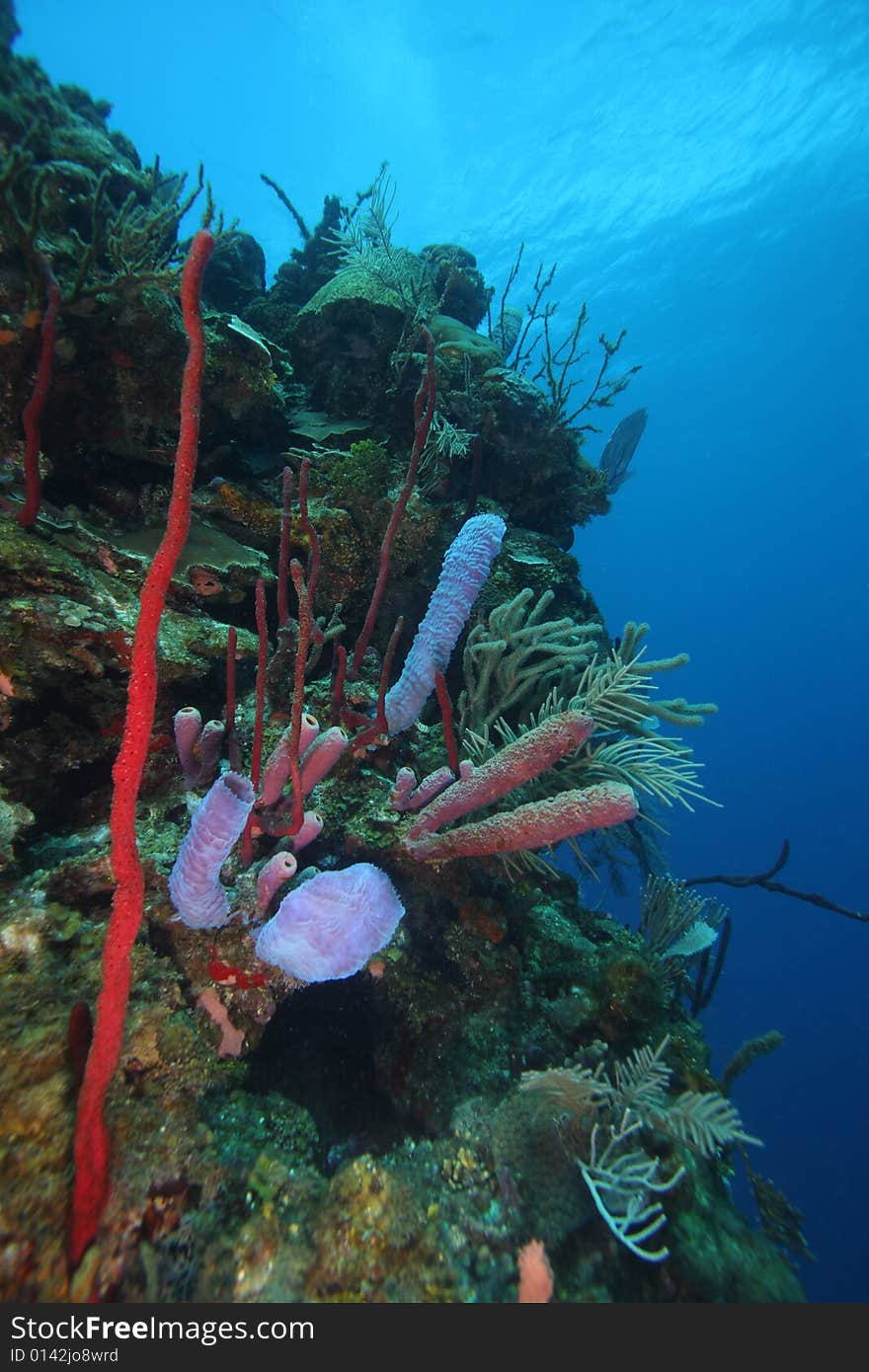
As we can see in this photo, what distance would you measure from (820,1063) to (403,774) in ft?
138

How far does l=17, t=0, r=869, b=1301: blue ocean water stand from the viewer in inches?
1038

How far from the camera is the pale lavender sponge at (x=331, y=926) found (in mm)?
1758

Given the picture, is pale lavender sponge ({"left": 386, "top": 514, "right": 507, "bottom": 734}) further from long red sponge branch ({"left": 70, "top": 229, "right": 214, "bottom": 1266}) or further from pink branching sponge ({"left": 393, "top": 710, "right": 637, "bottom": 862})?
long red sponge branch ({"left": 70, "top": 229, "right": 214, "bottom": 1266})

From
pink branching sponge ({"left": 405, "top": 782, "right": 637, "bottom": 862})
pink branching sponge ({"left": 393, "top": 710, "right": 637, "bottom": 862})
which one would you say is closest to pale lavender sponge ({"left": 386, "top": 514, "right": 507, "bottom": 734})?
pink branching sponge ({"left": 393, "top": 710, "right": 637, "bottom": 862})

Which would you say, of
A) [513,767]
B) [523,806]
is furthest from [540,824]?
[513,767]

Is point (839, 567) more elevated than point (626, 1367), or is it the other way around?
point (839, 567)

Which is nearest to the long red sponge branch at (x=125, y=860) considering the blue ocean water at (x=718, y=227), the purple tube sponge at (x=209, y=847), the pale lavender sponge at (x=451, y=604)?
the purple tube sponge at (x=209, y=847)

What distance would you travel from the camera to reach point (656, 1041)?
8.85ft

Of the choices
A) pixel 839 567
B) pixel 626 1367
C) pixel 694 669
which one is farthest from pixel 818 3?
pixel 694 669

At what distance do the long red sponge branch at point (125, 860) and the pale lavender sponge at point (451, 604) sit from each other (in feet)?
5.70

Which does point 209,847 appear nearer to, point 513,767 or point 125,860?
point 125,860

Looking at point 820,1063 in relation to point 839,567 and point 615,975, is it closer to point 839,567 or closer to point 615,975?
point 615,975

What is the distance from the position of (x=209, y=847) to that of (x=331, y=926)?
1.67 feet

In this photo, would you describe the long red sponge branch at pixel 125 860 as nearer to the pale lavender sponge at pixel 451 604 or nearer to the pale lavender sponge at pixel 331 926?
the pale lavender sponge at pixel 331 926
